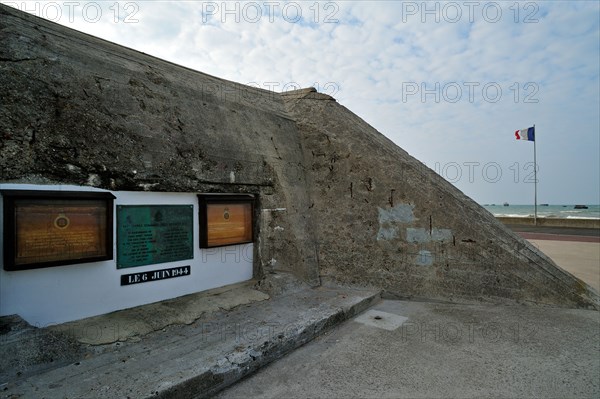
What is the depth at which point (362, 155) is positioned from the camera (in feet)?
20.5

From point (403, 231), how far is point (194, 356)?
13.1 ft

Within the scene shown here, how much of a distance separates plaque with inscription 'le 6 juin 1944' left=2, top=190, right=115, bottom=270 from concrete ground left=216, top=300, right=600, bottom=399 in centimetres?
Result: 207

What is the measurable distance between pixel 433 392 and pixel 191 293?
10.5ft

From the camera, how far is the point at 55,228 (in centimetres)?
337

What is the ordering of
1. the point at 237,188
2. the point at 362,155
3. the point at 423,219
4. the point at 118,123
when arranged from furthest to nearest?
1. the point at 362,155
2. the point at 423,219
3. the point at 237,188
4. the point at 118,123

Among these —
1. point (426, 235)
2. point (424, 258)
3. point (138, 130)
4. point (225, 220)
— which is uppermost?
point (138, 130)

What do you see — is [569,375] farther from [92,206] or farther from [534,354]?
[92,206]

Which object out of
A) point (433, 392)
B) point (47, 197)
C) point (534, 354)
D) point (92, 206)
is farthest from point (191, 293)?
point (534, 354)

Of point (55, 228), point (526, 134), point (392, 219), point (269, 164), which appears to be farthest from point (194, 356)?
point (526, 134)

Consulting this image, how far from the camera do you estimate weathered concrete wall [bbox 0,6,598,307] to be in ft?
11.9

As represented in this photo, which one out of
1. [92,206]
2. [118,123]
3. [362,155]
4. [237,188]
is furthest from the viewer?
[362,155]

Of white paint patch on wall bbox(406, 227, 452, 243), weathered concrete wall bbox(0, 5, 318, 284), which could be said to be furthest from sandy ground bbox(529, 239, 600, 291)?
weathered concrete wall bbox(0, 5, 318, 284)

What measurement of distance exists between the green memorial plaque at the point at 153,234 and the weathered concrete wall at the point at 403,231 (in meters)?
2.64

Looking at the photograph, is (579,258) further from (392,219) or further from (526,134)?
(526,134)
